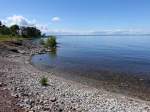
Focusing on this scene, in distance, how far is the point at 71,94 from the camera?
773 inches

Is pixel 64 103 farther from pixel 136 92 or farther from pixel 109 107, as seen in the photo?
pixel 136 92

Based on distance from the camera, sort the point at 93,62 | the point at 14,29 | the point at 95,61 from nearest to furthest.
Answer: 1. the point at 93,62
2. the point at 95,61
3. the point at 14,29

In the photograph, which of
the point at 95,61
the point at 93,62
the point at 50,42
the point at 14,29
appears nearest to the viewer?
the point at 93,62

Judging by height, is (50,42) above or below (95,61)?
above

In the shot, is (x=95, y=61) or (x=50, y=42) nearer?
(x=95, y=61)

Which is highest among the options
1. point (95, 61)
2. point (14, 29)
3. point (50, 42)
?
point (14, 29)

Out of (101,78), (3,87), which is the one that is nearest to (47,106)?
(3,87)

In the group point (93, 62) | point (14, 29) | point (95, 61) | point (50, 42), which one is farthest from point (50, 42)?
point (14, 29)

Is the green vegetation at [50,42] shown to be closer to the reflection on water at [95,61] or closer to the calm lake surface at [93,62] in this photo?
the reflection on water at [95,61]

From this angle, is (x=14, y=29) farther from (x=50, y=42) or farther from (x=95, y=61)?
(x=95, y=61)

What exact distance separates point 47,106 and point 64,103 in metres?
1.74

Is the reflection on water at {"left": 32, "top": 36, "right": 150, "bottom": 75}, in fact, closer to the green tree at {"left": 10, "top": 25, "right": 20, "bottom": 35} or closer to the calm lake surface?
the calm lake surface

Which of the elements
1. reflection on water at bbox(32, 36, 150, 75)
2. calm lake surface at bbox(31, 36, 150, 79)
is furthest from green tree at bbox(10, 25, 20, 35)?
calm lake surface at bbox(31, 36, 150, 79)

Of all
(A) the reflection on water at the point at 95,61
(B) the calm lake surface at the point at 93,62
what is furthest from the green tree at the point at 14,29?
(B) the calm lake surface at the point at 93,62
